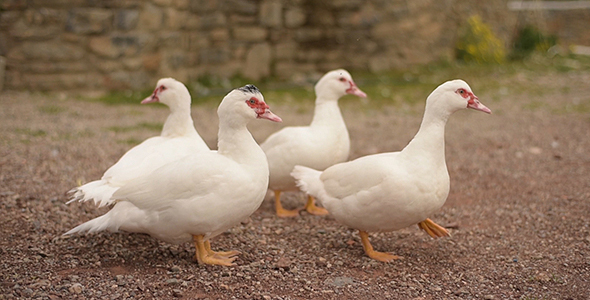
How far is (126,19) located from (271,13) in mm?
3259

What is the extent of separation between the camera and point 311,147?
193 inches

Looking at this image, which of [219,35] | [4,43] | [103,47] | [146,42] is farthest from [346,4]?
[4,43]

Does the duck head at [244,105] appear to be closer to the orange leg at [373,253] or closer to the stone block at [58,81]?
the orange leg at [373,253]

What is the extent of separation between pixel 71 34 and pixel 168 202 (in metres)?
6.11

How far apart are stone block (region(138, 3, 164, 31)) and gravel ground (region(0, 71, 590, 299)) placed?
6.87 ft

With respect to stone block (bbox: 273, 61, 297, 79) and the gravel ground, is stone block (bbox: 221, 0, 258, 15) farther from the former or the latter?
the gravel ground

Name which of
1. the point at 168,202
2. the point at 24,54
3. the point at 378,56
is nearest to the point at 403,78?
the point at 378,56

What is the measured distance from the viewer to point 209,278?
358 cm

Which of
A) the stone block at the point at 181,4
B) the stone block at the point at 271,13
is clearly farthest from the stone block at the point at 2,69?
the stone block at the point at 271,13

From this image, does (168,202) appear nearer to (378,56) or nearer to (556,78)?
(378,56)

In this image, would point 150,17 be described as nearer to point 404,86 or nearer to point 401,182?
point 404,86

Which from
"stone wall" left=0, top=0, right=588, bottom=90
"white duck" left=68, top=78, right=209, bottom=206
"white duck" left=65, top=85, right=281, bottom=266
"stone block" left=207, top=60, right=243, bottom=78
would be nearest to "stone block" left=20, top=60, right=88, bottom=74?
"stone wall" left=0, top=0, right=588, bottom=90

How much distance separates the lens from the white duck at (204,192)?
3.54m

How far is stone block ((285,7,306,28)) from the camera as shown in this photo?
11695mm
